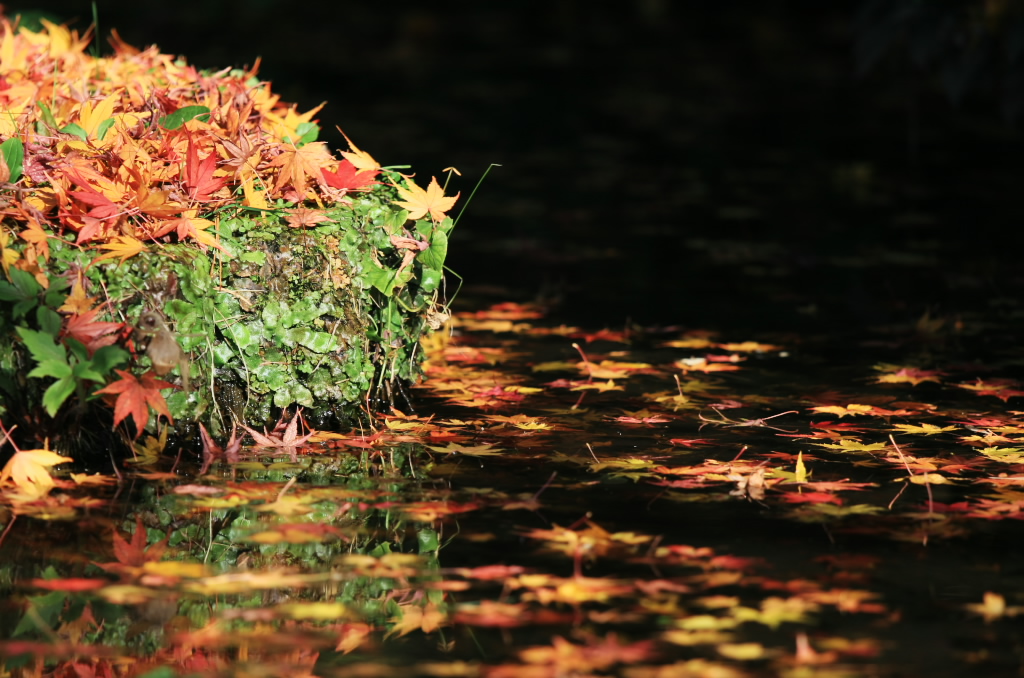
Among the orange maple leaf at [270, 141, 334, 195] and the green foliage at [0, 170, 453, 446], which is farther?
the orange maple leaf at [270, 141, 334, 195]


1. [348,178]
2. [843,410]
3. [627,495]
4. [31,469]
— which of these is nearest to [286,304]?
[348,178]

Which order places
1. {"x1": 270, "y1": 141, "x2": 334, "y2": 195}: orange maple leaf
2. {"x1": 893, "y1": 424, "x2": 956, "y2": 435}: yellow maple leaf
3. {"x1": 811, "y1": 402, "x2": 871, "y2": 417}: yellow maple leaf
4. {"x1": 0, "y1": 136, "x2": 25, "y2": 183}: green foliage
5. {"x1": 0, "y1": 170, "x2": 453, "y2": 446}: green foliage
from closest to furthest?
{"x1": 0, "y1": 170, "x2": 453, "y2": 446}: green foliage
{"x1": 0, "y1": 136, "x2": 25, "y2": 183}: green foliage
{"x1": 270, "y1": 141, "x2": 334, "y2": 195}: orange maple leaf
{"x1": 893, "y1": 424, "x2": 956, "y2": 435}: yellow maple leaf
{"x1": 811, "y1": 402, "x2": 871, "y2": 417}: yellow maple leaf

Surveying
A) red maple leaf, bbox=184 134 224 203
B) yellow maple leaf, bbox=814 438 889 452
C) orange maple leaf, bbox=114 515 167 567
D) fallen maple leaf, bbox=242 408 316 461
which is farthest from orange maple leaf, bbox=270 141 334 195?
yellow maple leaf, bbox=814 438 889 452

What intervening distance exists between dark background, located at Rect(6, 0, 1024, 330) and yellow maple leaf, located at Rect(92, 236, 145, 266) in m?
2.80

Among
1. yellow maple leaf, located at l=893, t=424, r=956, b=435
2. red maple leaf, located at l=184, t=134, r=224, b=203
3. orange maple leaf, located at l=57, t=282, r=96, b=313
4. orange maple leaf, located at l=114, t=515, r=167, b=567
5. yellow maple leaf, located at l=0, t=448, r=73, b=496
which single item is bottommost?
orange maple leaf, located at l=114, t=515, r=167, b=567

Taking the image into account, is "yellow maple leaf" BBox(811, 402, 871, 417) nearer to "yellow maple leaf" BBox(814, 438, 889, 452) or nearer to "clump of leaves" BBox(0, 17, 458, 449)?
"yellow maple leaf" BBox(814, 438, 889, 452)

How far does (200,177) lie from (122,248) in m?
0.40

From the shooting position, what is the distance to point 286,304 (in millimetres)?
4555

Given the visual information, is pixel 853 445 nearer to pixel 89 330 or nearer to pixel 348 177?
pixel 348 177

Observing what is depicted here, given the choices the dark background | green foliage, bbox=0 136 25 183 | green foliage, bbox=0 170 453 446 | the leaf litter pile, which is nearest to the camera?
the leaf litter pile

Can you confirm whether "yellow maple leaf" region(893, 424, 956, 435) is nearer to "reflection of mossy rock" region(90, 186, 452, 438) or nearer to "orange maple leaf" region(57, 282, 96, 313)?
"reflection of mossy rock" region(90, 186, 452, 438)

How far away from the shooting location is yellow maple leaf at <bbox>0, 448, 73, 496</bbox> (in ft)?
13.3

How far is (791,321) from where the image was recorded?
6.69 m

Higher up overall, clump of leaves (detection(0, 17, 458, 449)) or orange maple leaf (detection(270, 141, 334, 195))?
orange maple leaf (detection(270, 141, 334, 195))
